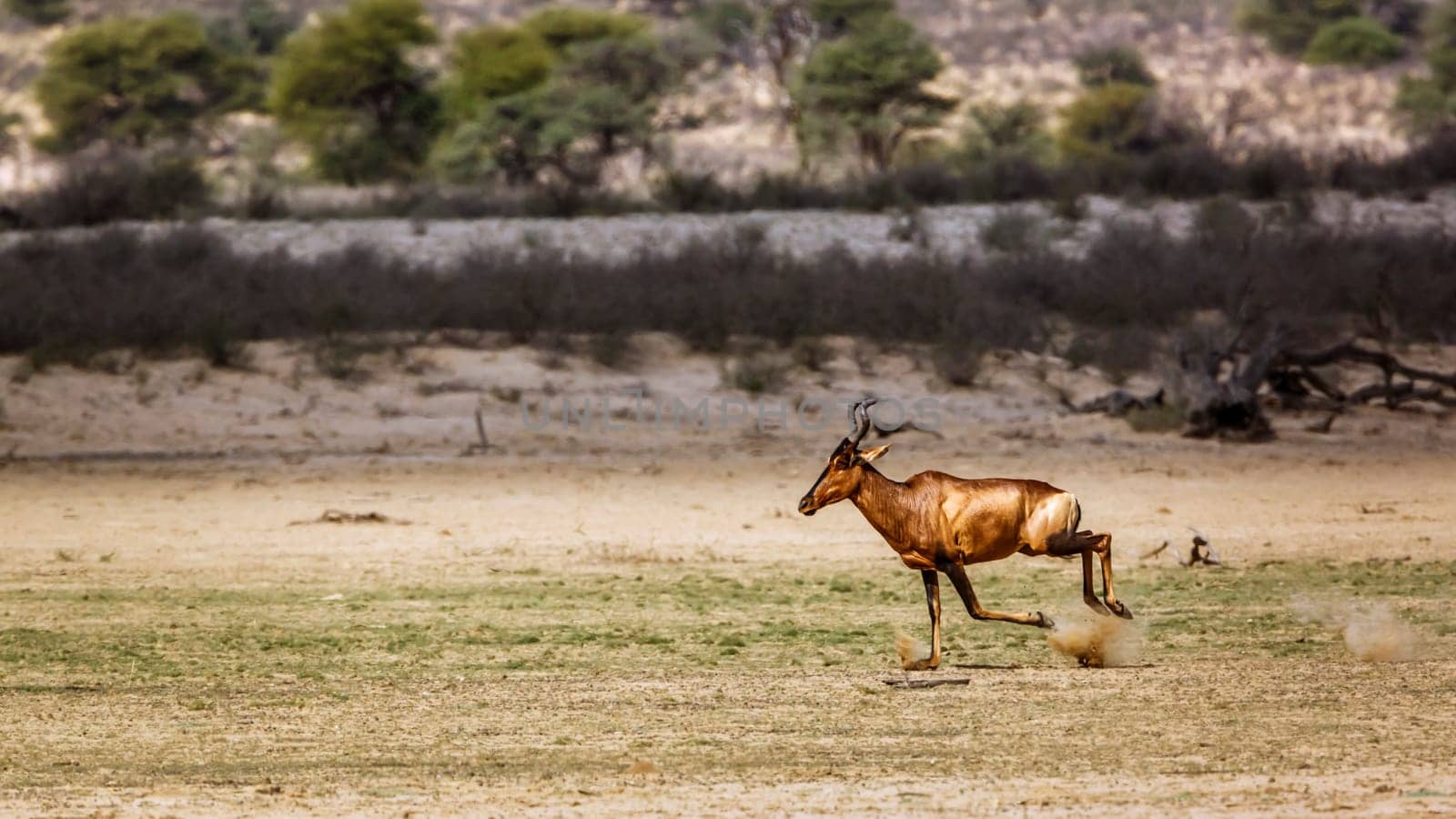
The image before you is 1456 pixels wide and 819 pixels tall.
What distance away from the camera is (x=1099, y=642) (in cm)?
927

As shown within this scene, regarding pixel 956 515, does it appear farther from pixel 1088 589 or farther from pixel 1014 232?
pixel 1014 232

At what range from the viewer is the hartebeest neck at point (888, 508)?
865 cm

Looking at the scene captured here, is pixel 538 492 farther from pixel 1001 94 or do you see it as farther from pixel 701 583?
pixel 1001 94

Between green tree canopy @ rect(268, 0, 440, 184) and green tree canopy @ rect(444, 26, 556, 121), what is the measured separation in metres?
0.66

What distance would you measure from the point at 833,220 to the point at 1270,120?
88.8ft

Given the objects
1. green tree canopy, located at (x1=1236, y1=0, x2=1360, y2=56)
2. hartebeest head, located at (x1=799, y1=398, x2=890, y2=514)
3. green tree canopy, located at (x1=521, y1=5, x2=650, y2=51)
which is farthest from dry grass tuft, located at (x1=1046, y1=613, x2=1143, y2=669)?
green tree canopy, located at (x1=1236, y1=0, x2=1360, y2=56)

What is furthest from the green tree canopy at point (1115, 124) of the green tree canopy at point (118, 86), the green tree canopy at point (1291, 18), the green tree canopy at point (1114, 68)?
the green tree canopy at point (118, 86)

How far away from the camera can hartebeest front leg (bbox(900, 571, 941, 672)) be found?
8.91m

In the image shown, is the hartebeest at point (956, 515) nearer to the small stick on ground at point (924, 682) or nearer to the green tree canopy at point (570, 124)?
the small stick on ground at point (924, 682)

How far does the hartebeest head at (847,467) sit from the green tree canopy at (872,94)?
1341 inches

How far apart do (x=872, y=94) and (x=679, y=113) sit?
15.4 feet

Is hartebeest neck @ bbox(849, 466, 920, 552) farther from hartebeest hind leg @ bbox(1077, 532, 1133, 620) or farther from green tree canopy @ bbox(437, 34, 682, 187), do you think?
green tree canopy @ bbox(437, 34, 682, 187)

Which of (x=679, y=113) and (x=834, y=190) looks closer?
(x=834, y=190)

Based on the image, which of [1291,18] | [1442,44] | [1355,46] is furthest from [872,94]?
[1291,18]
